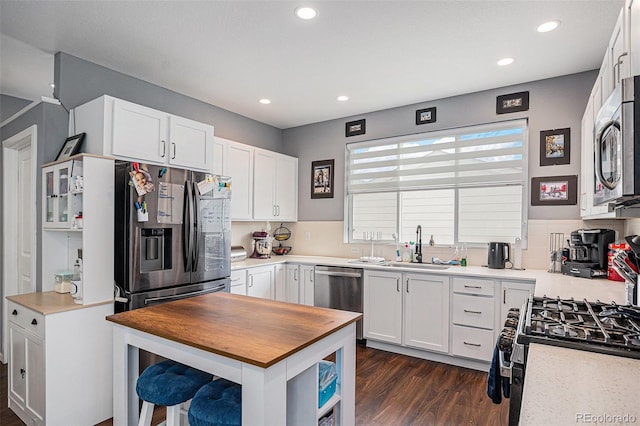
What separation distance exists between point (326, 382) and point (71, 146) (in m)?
2.72

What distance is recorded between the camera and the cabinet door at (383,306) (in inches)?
138

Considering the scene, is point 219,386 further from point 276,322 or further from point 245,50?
point 245,50

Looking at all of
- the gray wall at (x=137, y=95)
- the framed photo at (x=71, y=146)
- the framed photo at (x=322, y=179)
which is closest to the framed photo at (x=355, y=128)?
the framed photo at (x=322, y=179)

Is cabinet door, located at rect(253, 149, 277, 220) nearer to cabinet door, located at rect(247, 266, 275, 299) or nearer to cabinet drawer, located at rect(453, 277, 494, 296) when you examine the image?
cabinet door, located at rect(247, 266, 275, 299)

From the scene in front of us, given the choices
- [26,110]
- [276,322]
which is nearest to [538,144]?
[276,322]

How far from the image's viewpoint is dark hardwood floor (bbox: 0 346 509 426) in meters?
2.38

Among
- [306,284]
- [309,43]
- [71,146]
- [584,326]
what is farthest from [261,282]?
[584,326]

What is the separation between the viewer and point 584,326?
1.38 metres

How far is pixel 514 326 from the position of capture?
1613 mm

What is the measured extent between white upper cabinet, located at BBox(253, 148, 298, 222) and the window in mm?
853

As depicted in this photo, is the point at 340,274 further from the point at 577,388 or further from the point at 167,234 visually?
the point at 577,388

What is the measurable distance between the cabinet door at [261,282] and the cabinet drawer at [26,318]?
6.03 feet

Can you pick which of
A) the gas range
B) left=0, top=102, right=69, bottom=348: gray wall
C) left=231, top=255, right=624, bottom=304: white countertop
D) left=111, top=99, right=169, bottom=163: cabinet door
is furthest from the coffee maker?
left=0, top=102, right=69, bottom=348: gray wall

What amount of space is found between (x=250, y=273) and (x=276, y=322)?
2157 millimetres
